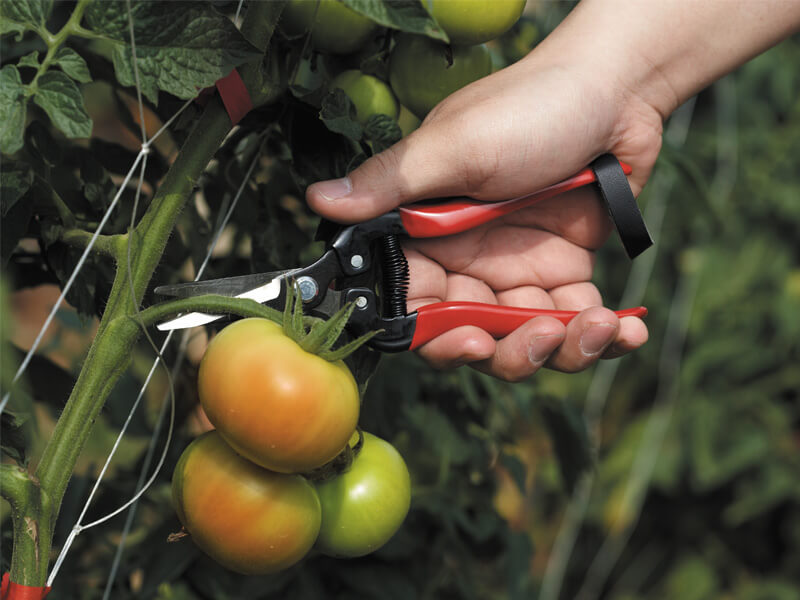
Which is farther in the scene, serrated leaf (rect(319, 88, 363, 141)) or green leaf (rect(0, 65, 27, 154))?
serrated leaf (rect(319, 88, 363, 141))

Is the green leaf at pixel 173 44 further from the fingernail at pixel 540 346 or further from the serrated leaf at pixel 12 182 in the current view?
the fingernail at pixel 540 346

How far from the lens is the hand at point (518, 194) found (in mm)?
782

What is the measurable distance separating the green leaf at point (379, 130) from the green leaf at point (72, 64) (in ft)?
0.79

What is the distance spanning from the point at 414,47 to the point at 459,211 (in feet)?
0.55

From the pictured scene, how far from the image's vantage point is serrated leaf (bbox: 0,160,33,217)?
0.58m

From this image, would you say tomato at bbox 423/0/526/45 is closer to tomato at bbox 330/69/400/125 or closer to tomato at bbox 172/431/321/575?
tomato at bbox 330/69/400/125

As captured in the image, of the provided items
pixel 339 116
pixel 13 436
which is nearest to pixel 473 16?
pixel 339 116

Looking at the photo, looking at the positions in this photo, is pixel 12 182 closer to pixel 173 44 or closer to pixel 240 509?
pixel 173 44

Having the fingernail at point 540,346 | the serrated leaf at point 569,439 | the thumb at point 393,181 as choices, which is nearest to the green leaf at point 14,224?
the thumb at point 393,181

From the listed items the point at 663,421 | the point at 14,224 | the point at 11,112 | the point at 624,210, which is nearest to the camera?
the point at 11,112

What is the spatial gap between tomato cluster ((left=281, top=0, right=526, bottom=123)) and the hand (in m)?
0.03

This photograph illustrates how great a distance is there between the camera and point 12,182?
0.60 metres

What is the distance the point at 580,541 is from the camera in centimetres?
215

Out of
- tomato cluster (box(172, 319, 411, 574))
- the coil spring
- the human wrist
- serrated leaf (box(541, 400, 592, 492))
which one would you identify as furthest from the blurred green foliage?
tomato cluster (box(172, 319, 411, 574))
